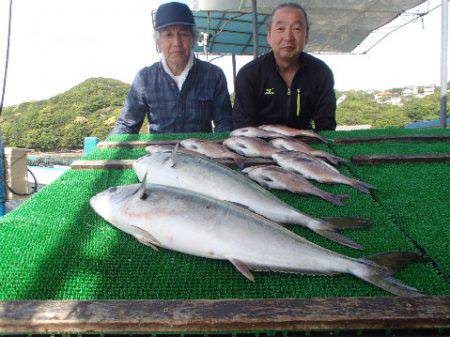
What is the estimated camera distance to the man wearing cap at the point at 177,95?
4543 mm

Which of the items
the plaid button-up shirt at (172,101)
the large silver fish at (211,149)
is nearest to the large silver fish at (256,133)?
the large silver fish at (211,149)

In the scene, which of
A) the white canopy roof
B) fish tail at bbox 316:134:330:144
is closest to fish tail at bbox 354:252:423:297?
fish tail at bbox 316:134:330:144

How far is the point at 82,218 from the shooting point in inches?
71.9

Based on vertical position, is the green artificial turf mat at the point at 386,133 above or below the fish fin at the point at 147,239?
above

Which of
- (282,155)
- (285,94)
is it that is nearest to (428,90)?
(285,94)

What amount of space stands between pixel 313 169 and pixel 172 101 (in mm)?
2741

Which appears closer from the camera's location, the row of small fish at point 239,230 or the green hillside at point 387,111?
the row of small fish at point 239,230

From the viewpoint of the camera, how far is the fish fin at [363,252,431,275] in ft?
4.50

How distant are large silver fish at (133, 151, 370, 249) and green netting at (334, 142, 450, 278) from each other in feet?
0.92

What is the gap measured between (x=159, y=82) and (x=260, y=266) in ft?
12.1

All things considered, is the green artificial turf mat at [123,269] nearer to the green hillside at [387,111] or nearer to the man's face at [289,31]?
the man's face at [289,31]

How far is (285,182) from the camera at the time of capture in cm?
220

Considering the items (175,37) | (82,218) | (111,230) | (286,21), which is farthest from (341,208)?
(175,37)

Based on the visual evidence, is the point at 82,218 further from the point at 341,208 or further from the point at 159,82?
the point at 159,82
